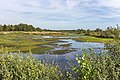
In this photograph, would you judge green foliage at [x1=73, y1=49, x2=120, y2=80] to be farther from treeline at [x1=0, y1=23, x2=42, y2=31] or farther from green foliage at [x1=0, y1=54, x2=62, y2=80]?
treeline at [x1=0, y1=23, x2=42, y2=31]

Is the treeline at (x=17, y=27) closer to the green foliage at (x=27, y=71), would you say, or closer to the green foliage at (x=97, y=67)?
the green foliage at (x=27, y=71)

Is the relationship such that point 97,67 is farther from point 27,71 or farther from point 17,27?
point 17,27

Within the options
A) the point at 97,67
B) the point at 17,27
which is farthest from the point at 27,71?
the point at 17,27

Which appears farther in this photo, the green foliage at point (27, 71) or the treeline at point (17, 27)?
the treeline at point (17, 27)

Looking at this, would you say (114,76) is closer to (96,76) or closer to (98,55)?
(96,76)

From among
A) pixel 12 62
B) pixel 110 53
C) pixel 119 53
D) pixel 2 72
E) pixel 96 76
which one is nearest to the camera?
pixel 96 76

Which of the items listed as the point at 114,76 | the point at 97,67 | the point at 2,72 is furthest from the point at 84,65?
the point at 2,72

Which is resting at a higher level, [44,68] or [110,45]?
[110,45]

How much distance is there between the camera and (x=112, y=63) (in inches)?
258

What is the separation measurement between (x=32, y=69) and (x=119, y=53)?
295 cm

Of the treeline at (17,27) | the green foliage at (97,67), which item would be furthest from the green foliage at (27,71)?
the treeline at (17,27)

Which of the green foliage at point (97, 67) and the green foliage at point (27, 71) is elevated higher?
the green foliage at point (97, 67)

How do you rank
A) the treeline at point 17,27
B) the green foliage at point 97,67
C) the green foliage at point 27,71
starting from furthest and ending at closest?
the treeline at point 17,27 → the green foliage at point 27,71 → the green foliage at point 97,67

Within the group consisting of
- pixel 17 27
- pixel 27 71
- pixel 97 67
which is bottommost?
pixel 17 27
